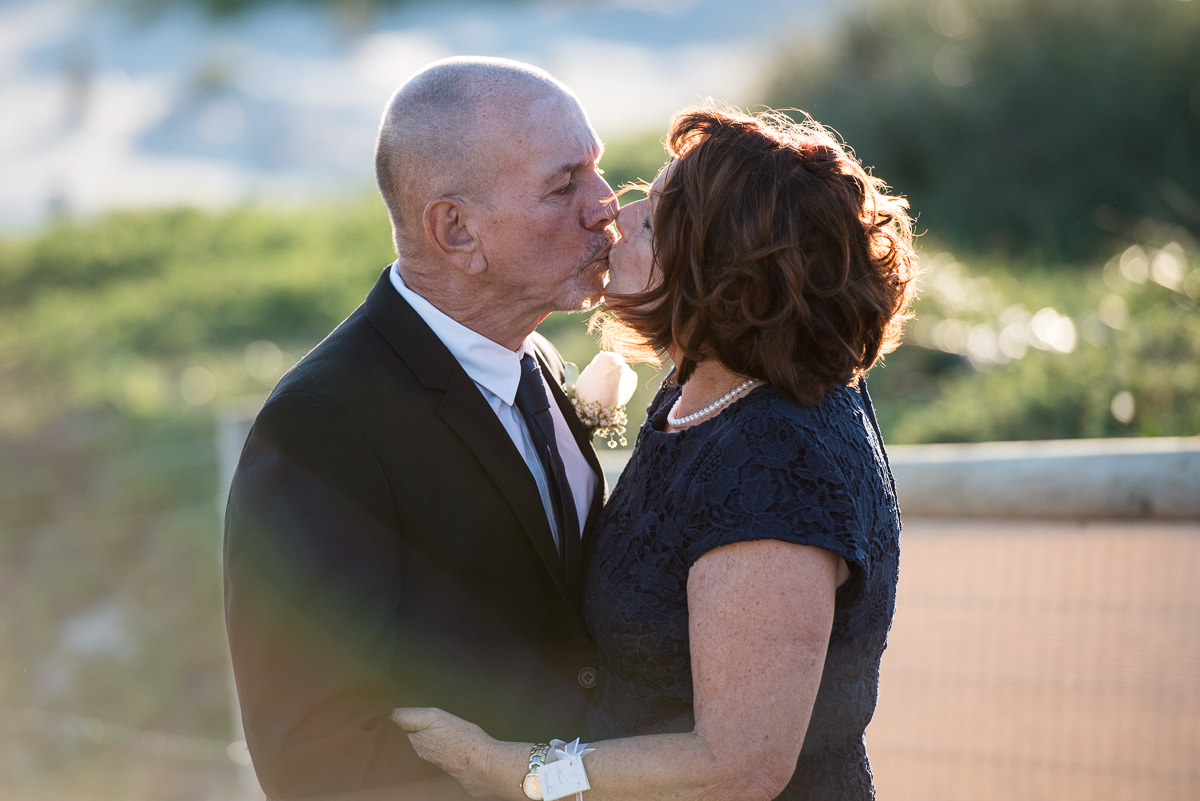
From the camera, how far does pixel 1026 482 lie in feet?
10.1

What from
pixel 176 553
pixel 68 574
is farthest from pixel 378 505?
pixel 68 574

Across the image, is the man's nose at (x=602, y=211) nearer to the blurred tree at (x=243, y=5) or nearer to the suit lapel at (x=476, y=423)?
the suit lapel at (x=476, y=423)

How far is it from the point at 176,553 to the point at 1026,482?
24.7 feet

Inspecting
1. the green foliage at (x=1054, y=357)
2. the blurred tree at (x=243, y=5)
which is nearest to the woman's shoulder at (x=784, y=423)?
the green foliage at (x=1054, y=357)

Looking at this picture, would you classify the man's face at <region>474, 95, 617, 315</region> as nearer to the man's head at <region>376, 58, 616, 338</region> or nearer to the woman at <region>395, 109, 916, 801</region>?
the man's head at <region>376, 58, 616, 338</region>

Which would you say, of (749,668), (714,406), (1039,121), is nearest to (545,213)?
(714,406)

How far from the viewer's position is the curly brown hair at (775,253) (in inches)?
81.2

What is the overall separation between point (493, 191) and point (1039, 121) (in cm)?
1080

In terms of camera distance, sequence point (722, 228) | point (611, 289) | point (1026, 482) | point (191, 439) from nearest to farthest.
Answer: point (722, 228)
point (611, 289)
point (1026, 482)
point (191, 439)

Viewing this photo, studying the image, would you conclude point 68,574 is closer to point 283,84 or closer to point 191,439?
point 191,439

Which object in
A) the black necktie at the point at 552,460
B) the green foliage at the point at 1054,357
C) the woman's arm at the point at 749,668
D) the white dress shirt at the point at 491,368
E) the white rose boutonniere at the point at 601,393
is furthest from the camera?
the green foliage at the point at 1054,357

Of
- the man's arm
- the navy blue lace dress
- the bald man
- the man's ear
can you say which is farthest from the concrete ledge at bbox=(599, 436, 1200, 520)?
the man's arm

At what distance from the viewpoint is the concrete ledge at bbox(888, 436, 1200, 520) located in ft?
9.53

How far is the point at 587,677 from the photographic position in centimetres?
236
